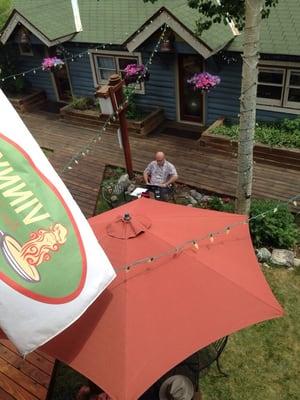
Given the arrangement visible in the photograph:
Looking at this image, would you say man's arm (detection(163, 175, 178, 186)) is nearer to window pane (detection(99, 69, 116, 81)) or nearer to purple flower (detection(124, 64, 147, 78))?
purple flower (detection(124, 64, 147, 78))

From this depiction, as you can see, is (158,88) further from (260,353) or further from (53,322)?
(53,322)

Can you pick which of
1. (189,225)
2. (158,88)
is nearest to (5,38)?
(158,88)

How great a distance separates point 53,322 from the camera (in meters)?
3.23

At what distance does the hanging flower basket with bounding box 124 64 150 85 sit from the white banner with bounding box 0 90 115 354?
8.99 m

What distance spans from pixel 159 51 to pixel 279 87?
3.56 meters

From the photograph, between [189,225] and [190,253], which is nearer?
[190,253]

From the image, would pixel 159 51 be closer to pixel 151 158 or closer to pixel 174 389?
pixel 151 158

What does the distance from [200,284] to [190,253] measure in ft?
1.33

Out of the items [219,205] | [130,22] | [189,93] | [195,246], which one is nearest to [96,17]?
[130,22]

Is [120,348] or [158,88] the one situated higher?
[120,348]

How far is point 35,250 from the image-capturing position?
320 cm

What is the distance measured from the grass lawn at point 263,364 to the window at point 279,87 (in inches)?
230

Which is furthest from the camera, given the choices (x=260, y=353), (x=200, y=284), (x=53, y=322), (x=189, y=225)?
(x=260, y=353)

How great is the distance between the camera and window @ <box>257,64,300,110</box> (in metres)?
10.1
